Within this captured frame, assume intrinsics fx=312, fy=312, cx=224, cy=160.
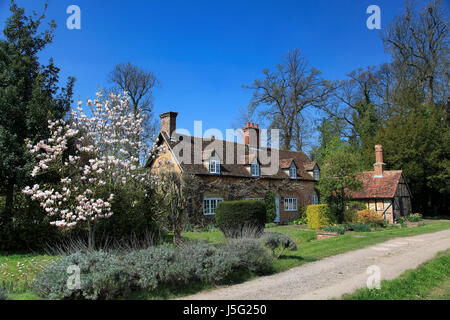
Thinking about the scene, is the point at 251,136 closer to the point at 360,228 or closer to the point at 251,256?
the point at 360,228

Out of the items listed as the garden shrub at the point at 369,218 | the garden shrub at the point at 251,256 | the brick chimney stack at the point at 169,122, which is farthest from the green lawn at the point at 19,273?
the garden shrub at the point at 369,218

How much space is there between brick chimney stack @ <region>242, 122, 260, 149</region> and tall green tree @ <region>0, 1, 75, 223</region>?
17.7m

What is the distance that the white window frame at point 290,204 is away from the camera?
86.6 feet

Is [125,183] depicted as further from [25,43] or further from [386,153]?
[386,153]

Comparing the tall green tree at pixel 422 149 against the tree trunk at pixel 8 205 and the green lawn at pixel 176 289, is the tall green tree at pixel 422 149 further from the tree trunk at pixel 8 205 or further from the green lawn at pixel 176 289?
the tree trunk at pixel 8 205

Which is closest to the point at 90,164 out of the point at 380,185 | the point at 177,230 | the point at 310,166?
the point at 177,230

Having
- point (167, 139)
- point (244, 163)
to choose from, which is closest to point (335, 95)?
point (244, 163)

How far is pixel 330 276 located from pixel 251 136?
2135cm

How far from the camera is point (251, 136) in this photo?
28.7 metres

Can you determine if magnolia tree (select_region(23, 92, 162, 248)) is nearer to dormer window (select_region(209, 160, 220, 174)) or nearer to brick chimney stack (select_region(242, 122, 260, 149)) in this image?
dormer window (select_region(209, 160, 220, 174))

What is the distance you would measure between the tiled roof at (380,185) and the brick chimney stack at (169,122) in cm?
1511

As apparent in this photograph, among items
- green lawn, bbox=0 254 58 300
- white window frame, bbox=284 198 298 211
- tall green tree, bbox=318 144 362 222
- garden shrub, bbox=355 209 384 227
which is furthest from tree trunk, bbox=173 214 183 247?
white window frame, bbox=284 198 298 211

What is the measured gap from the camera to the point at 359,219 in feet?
71.0

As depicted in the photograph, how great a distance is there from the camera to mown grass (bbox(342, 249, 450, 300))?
632cm
